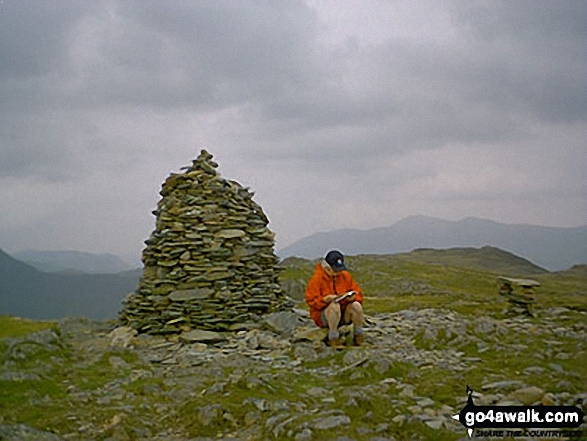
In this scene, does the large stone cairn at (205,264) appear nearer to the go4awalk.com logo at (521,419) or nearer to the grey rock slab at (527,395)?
the grey rock slab at (527,395)

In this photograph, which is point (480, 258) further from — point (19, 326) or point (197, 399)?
point (197, 399)

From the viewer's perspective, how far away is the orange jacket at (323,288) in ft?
42.3

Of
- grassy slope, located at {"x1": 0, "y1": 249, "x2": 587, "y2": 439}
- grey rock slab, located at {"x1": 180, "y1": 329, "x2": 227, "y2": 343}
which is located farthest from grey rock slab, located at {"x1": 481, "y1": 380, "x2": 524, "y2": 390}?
grey rock slab, located at {"x1": 180, "y1": 329, "x2": 227, "y2": 343}

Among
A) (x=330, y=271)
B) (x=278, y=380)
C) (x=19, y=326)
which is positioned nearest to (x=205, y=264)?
(x=330, y=271)

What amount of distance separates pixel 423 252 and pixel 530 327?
113 meters

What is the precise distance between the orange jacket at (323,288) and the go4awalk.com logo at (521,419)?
5812mm

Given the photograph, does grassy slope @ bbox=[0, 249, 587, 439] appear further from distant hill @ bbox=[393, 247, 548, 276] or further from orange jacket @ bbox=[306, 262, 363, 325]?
distant hill @ bbox=[393, 247, 548, 276]

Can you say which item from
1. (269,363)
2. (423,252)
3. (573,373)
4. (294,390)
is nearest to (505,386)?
(573,373)

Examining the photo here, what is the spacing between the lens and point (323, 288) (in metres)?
13.0

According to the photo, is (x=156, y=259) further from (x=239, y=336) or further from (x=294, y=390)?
(x=294, y=390)

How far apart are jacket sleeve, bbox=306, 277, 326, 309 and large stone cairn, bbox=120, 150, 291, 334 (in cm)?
375

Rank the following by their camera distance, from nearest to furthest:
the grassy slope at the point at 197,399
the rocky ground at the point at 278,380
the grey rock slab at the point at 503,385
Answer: the rocky ground at the point at 278,380
the grassy slope at the point at 197,399
the grey rock slab at the point at 503,385

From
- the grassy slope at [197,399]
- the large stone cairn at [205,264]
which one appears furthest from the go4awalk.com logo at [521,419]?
the large stone cairn at [205,264]

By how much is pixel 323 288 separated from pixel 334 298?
364 millimetres
